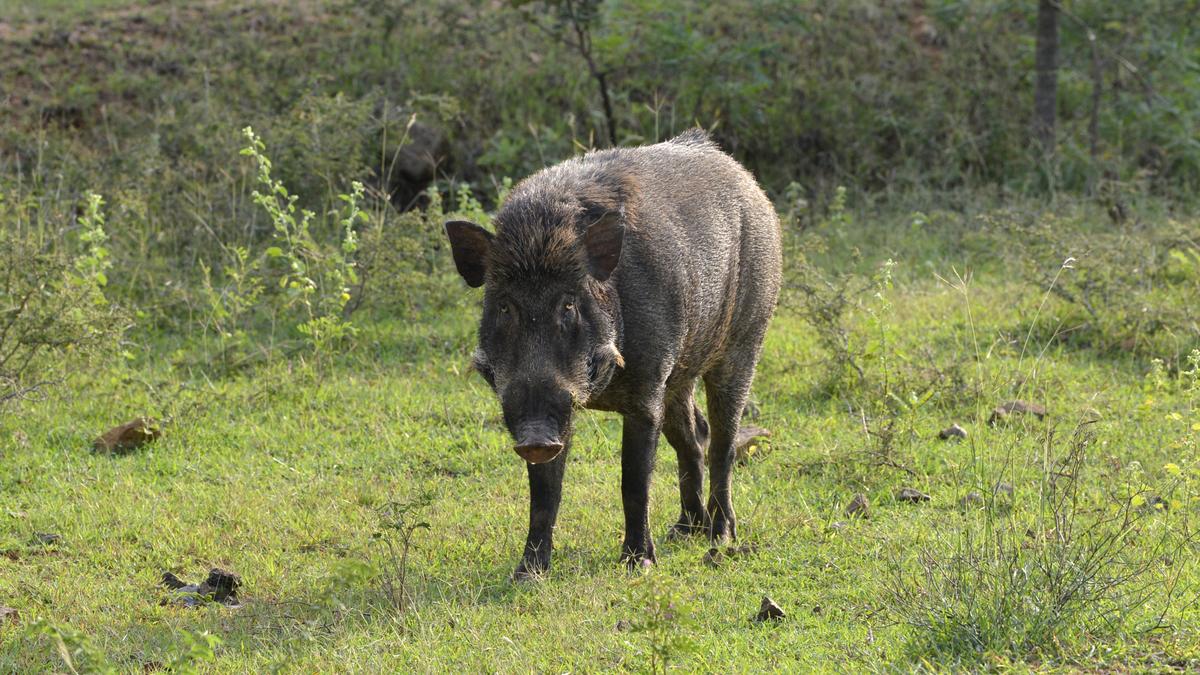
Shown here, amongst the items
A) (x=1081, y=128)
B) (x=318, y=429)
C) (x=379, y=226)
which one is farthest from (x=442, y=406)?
(x=1081, y=128)

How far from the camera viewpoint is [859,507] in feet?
19.9

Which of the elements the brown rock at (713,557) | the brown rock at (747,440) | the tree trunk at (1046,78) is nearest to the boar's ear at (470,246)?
the brown rock at (713,557)

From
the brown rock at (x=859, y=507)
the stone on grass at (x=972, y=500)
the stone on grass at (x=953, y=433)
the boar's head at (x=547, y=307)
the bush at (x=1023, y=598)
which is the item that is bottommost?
the stone on grass at (x=953, y=433)

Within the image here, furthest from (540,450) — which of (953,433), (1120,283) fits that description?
(1120,283)

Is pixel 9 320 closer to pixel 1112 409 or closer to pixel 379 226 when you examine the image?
pixel 379 226

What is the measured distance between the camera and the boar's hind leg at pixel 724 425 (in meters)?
5.99

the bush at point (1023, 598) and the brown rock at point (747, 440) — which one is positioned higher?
the bush at point (1023, 598)

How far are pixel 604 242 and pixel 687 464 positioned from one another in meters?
1.28

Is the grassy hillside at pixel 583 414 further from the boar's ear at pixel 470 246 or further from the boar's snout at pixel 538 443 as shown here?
the boar's ear at pixel 470 246

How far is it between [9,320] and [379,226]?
86.5 inches

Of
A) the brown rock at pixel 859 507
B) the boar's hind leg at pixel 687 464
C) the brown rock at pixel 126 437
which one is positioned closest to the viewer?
the boar's hind leg at pixel 687 464

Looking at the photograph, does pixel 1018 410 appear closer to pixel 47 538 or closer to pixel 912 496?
pixel 912 496

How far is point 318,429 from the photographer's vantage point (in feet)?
23.7

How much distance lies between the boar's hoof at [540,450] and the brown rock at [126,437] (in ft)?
9.74
